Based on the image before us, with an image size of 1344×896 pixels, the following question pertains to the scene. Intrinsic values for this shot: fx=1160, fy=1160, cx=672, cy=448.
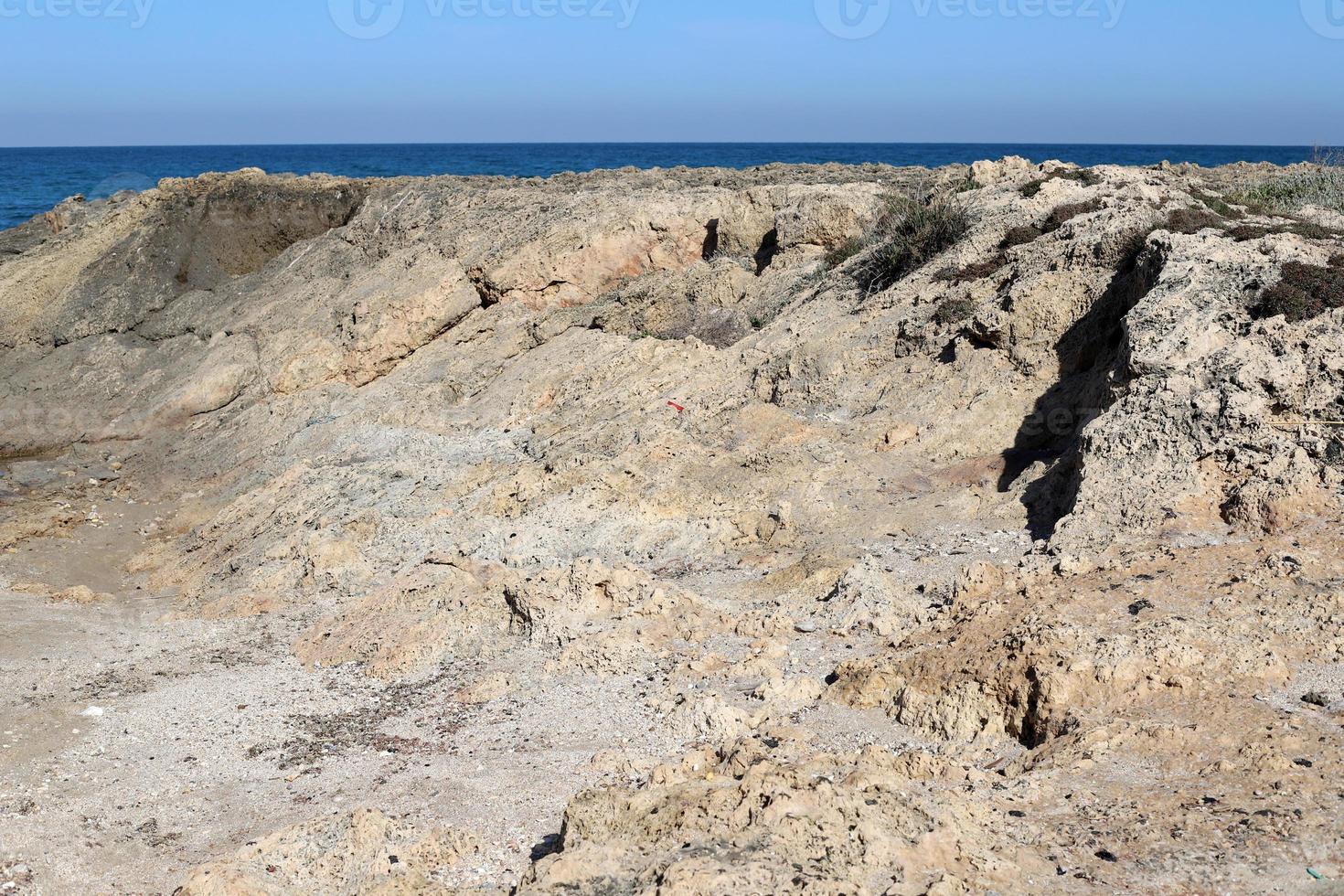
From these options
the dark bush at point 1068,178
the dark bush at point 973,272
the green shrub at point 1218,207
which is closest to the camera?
the green shrub at point 1218,207

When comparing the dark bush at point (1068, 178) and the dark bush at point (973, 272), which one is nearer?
the dark bush at point (973, 272)

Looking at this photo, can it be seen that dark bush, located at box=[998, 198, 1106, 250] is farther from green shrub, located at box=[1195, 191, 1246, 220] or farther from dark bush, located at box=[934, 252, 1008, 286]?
green shrub, located at box=[1195, 191, 1246, 220]

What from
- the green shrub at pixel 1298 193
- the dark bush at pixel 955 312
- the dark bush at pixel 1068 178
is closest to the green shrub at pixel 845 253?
the dark bush at pixel 1068 178

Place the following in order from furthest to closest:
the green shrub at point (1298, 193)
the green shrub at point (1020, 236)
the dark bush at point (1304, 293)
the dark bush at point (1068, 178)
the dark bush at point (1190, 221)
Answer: the dark bush at point (1068, 178), the green shrub at point (1298, 193), the green shrub at point (1020, 236), the dark bush at point (1190, 221), the dark bush at point (1304, 293)

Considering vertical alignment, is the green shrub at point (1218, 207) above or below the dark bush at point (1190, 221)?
above

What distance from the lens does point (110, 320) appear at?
693 inches

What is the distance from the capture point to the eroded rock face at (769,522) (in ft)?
14.7

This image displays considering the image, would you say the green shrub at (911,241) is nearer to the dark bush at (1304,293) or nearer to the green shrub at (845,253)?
the green shrub at (845,253)

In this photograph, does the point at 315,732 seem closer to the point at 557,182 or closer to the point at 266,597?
the point at 266,597

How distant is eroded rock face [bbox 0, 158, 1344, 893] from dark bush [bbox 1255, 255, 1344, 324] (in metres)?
0.17

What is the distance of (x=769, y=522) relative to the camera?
853 cm

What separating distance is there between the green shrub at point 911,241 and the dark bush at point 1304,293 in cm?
396

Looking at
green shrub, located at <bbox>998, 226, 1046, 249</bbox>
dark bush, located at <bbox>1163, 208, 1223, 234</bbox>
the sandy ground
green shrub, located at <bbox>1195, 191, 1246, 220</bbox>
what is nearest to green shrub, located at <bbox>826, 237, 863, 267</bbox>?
green shrub, located at <bbox>998, 226, 1046, 249</bbox>

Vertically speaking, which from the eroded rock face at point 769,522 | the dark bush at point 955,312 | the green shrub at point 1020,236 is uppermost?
the green shrub at point 1020,236
